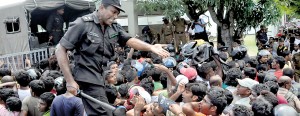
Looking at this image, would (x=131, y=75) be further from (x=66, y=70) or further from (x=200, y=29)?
(x=200, y=29)

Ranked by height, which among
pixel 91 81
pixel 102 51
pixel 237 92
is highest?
pixel 102 51

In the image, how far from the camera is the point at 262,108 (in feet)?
12.7

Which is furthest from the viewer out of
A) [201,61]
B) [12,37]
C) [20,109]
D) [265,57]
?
[12,37]

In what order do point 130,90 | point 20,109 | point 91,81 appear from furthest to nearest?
point 130,90, point 20,109, point 91,81

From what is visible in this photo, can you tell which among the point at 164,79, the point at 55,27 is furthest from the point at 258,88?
the point at 55,27

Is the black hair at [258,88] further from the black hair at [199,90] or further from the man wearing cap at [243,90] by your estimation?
the black hair at [199,90]

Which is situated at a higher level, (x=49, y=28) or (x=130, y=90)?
(x=49, y=28)

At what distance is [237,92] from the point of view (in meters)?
4.62

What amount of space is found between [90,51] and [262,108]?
1.80 metres

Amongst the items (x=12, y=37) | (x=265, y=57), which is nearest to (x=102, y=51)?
(x=265, y=57)

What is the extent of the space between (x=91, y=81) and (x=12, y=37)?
7.71 m

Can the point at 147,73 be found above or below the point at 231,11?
below

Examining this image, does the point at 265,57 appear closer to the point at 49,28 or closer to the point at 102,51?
the point at 102,51

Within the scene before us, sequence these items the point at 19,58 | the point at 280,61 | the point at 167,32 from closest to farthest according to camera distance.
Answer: the point at 280,61, the point at 19,58, the point at 167,32
